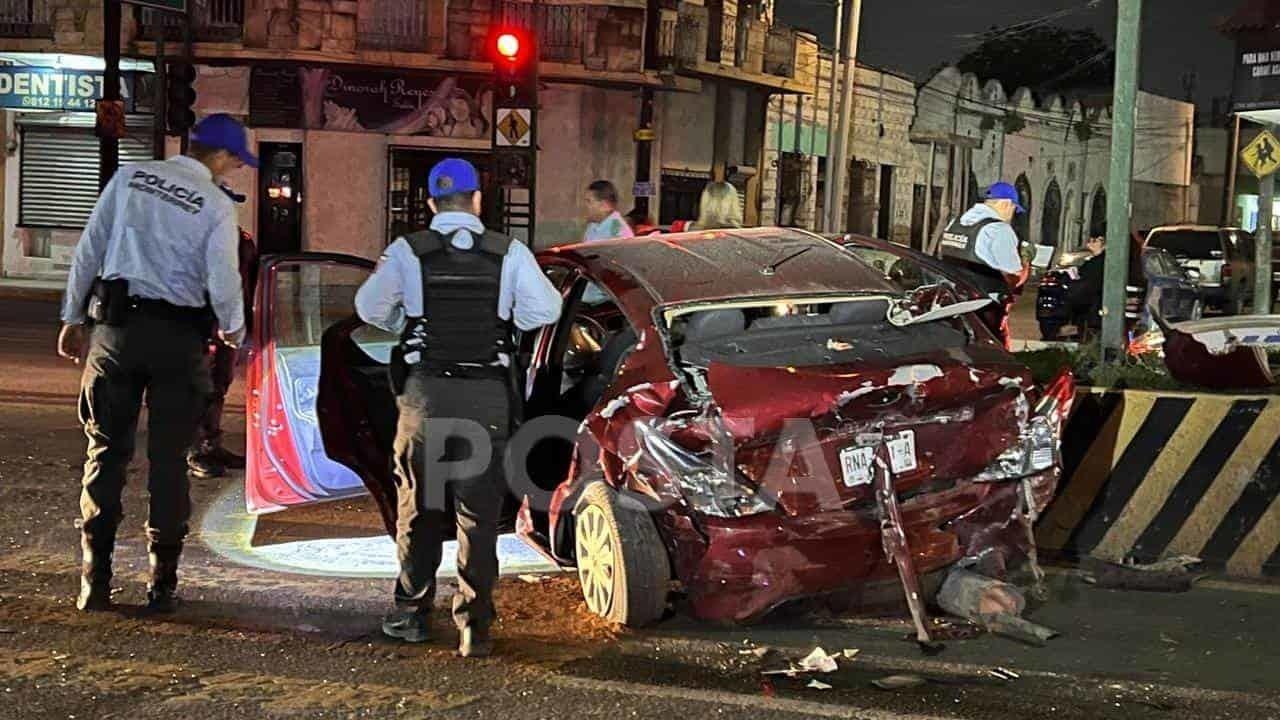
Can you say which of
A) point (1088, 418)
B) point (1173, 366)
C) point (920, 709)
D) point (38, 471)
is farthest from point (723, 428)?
point (38, 471)

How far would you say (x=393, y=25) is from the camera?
27.5 metres

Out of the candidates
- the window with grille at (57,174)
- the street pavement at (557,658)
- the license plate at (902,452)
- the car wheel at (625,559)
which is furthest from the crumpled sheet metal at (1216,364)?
the window with grille at (57,174)

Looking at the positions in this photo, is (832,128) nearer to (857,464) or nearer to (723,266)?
(723,266)

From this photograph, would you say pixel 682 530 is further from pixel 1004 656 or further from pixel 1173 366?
pixel 1173 366

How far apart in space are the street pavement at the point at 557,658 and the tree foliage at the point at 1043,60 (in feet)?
168

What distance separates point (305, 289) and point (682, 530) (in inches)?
91.9

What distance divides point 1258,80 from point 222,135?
18112 millimetres

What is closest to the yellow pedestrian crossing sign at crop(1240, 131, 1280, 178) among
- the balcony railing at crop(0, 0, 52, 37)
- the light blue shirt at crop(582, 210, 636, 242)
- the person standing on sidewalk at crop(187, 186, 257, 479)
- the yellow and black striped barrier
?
the light blue shirt at crop(582, 210, 636, 242)

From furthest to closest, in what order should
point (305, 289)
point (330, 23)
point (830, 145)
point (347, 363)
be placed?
point (830, 145)
point (330, 23)
point (305, 289)
point (347, 363)

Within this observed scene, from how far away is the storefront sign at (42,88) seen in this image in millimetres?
27906

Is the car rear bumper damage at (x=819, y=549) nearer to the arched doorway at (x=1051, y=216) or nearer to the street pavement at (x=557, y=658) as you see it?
the street pavement at (x=557, y=658)

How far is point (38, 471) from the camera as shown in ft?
28.2

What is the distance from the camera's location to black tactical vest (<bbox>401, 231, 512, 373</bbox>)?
5328 millimetres

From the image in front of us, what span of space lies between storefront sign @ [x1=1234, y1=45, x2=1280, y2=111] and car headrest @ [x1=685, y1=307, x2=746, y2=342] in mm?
16537
